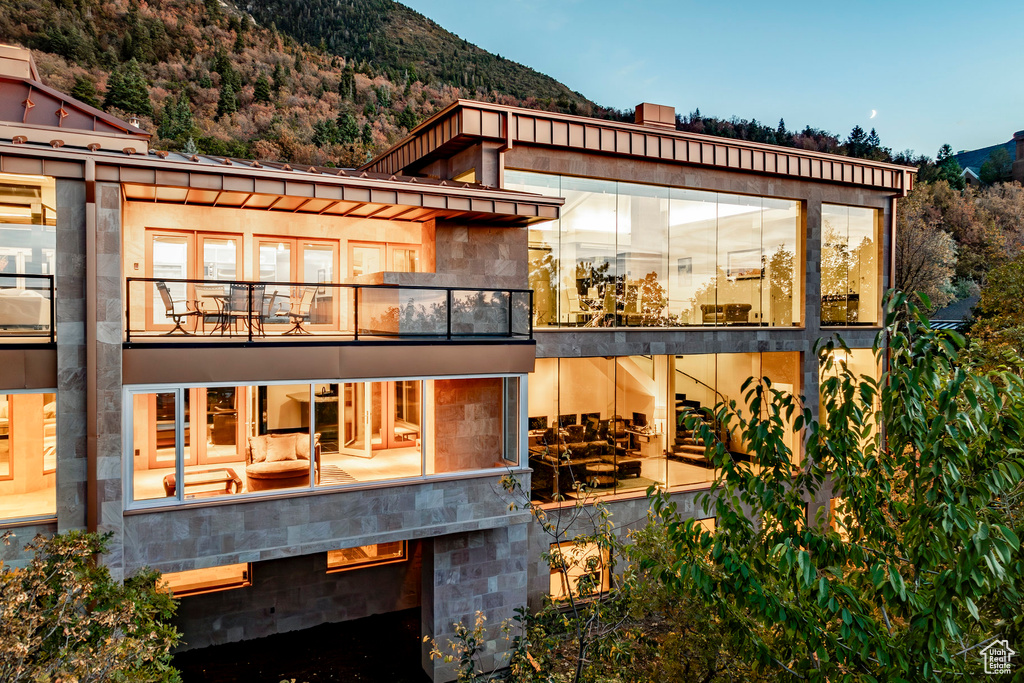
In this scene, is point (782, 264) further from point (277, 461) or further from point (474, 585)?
point (277, 461)

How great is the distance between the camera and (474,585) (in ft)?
38.9

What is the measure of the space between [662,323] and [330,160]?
109ft

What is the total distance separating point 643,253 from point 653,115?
4275 millimetres

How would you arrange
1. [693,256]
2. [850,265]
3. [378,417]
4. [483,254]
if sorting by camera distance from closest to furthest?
1. [378,417]
2. [483,254]
3. [693,256]
4. [850,265]

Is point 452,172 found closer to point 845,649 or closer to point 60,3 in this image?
point 845,649

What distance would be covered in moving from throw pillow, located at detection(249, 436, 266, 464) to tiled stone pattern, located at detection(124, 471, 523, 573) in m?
0.84

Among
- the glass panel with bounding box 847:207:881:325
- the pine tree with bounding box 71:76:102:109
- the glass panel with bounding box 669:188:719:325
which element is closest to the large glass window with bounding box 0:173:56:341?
the glass panel with bounding box 669:188:719:325

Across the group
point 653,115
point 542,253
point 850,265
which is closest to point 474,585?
point 542,253

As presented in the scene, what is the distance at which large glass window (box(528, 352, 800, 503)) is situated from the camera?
13.9m

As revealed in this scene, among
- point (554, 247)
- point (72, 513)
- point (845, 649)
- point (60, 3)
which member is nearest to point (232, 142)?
point (60, 3)

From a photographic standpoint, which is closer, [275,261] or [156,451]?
[156,451]

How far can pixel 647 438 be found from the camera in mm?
15125

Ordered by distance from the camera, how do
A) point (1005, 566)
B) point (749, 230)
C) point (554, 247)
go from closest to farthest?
point (1005, 566), point (554, 247), point (749, 230)

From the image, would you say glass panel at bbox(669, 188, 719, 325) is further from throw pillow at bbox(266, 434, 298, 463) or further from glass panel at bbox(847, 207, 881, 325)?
throw pillow at bbox(266, 434, 298, 463)
